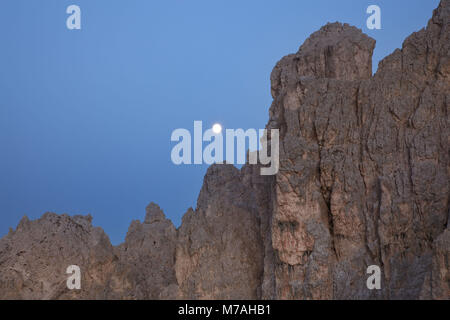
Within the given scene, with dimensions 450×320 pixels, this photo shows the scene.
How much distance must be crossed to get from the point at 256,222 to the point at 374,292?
447 inches

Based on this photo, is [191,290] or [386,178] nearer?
[386,178]

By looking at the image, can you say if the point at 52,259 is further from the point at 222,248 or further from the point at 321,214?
the point at 321,214

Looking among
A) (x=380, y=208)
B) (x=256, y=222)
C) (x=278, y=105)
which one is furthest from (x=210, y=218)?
(x=380, y=208)

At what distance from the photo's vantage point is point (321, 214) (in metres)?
32.8

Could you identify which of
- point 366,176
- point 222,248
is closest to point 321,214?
point 366,176

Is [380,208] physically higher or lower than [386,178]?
lower

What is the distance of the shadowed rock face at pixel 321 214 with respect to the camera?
30047 mm

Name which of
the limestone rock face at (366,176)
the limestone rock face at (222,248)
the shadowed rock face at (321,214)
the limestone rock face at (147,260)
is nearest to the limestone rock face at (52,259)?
the shadowed rock face at (321,214)

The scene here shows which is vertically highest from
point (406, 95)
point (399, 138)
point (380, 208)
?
point (406, 95)

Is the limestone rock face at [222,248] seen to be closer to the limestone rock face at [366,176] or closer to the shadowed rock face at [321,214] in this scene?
the shadowed rock face at [321,214]
